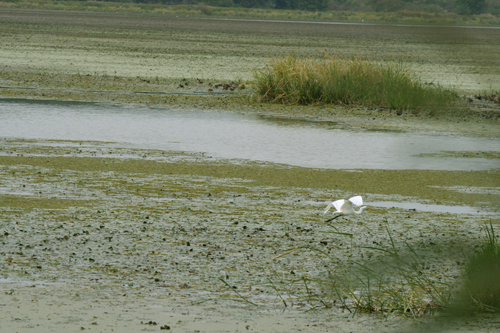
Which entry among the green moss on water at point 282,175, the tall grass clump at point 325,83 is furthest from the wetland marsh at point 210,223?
the tall grass clump at point 325,83

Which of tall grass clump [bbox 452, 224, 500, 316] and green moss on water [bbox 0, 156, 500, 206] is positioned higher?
tall grass clump [bbox 452, 224, 500, 316]

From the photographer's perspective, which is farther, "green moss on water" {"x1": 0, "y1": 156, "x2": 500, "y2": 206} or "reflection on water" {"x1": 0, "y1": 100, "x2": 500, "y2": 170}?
"reflection on water" {"x1": 0, "y1": 100, "x2": 500, "y2": 170}

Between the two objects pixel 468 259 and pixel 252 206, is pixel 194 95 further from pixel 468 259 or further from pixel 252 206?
pixel 468 259

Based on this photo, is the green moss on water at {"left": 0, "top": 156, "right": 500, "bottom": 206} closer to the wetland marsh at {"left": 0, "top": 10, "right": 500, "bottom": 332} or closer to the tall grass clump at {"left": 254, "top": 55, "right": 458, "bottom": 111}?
the wetland marsh at {"left": 0, "top": 10, "right": 500, "bottom": 332}

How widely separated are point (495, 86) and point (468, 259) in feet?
0.92

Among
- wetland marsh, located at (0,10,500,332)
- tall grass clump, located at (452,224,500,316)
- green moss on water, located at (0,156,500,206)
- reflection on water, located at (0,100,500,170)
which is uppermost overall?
tall grass clump, located at (452,224,500,316)

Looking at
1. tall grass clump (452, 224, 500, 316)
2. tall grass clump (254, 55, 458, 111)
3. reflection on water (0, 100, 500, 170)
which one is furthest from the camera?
tall grass clump (254, 55, 458, 111)

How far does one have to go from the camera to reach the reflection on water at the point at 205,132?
947 centimetres

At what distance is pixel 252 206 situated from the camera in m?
6.36

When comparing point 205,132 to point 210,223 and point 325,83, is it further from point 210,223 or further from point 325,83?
point 210,223

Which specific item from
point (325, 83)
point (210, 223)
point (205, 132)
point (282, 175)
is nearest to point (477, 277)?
point (210, 223)

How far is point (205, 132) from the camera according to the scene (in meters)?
11.3

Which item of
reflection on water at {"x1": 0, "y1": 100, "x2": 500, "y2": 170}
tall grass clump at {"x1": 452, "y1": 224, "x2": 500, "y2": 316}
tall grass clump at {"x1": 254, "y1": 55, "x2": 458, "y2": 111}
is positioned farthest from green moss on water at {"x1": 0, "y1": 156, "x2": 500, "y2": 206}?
tall grass clump at {"x1": 254, "y1": 55, "x2": 458, "y2": 111}

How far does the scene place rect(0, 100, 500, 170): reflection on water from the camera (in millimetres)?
9469
